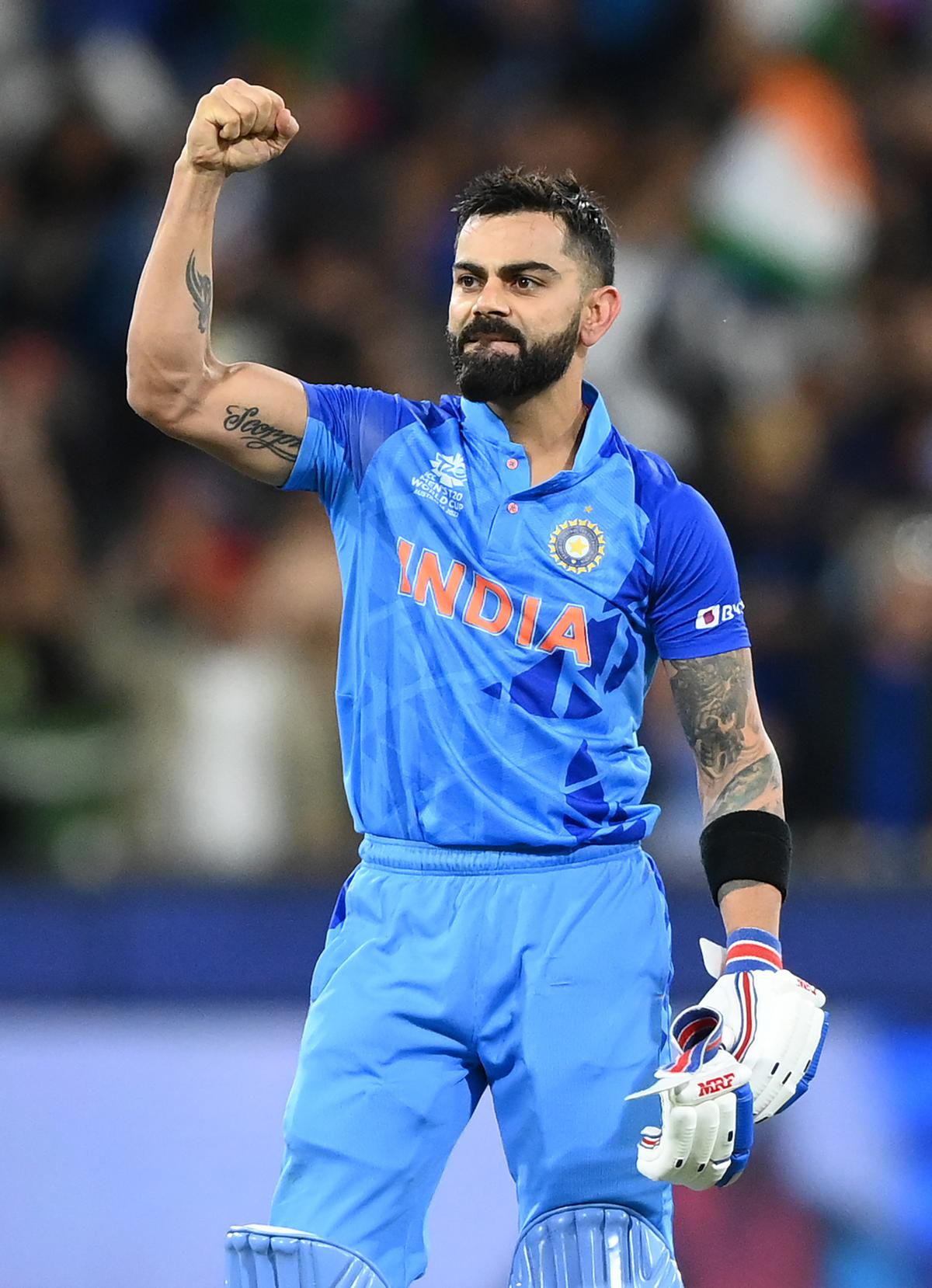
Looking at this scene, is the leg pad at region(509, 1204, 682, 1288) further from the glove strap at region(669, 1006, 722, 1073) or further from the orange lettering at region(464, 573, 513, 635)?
the orange lettering at region(464, 573, 513, 635)

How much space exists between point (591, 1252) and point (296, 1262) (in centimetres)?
53

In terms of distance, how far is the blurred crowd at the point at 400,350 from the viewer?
7.25 m

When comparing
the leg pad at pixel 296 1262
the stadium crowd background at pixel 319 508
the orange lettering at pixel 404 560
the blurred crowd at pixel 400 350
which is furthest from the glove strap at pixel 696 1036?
the blurred crowd at pixel 400 350

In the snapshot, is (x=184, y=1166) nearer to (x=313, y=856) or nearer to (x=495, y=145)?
(x=313, y=856)

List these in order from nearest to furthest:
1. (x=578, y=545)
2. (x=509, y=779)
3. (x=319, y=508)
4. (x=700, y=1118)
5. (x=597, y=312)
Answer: (x=700, y=1118), (x=509, y=779), (x=578, y=545), (x=597, y=312), (x=319, y=508)

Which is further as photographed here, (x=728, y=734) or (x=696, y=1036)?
(x=728, y=734)

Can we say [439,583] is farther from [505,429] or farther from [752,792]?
[752,792]

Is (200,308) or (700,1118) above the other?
(200,308)

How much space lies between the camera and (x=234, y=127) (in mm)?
3689

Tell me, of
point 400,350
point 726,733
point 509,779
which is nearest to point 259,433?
point 509,779

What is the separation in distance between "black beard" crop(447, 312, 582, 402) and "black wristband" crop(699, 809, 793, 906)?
904 millimetres

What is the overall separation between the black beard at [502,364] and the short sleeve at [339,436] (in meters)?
0.17

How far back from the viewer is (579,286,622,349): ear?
161 inches

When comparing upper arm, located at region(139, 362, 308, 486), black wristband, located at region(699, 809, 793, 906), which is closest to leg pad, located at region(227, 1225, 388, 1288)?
black wristband, located at region(699, 809, 793, 906)
